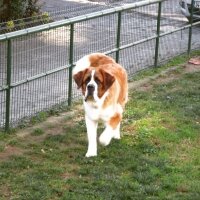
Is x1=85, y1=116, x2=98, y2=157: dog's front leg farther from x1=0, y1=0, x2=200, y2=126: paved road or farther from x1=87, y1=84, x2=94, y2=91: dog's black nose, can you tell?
x1=0, y1=0, x2=200, y2=126: paved road

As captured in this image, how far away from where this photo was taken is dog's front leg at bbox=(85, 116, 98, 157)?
734 centimetres

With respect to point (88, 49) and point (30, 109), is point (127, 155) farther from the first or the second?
point (88, 49)

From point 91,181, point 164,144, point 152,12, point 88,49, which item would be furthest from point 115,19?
point 91,181

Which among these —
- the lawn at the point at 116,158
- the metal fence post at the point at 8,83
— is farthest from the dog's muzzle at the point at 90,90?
the metal fence post at the point at 8,83

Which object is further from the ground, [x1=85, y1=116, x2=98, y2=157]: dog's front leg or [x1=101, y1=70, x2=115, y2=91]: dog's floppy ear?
[x1=101, y1=70, x2=115, y2=91]: dog's floppy ear

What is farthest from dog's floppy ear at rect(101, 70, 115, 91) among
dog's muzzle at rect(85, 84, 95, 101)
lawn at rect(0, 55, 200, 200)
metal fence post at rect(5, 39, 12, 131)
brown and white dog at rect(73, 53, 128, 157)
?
metal fence post at rect(5, 39, 12, 131)

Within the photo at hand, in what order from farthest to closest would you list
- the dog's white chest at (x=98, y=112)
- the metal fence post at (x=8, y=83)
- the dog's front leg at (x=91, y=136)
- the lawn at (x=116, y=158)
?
the metal fence post at (x=8, y=83) → the dog's front leg at (x=91, y=136) → the dog's white chest at (x=98, y=112) → the lawn at (x=116, y=158)

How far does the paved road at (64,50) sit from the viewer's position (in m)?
9.09

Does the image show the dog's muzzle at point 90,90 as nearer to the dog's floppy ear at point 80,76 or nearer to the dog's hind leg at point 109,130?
the dog's floppy ear at point 80,76

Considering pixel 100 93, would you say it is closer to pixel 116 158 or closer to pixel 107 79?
pixel 107 79

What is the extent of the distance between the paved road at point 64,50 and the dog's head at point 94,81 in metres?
1.78

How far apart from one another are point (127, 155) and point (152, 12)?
5.53 meters

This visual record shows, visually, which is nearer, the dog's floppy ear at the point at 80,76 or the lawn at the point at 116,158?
the lawn at the point at 116,158

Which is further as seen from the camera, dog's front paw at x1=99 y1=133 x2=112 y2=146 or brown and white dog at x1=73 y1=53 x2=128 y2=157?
dog's front paw at x1=99 y1=133 x2=112 y2=146
